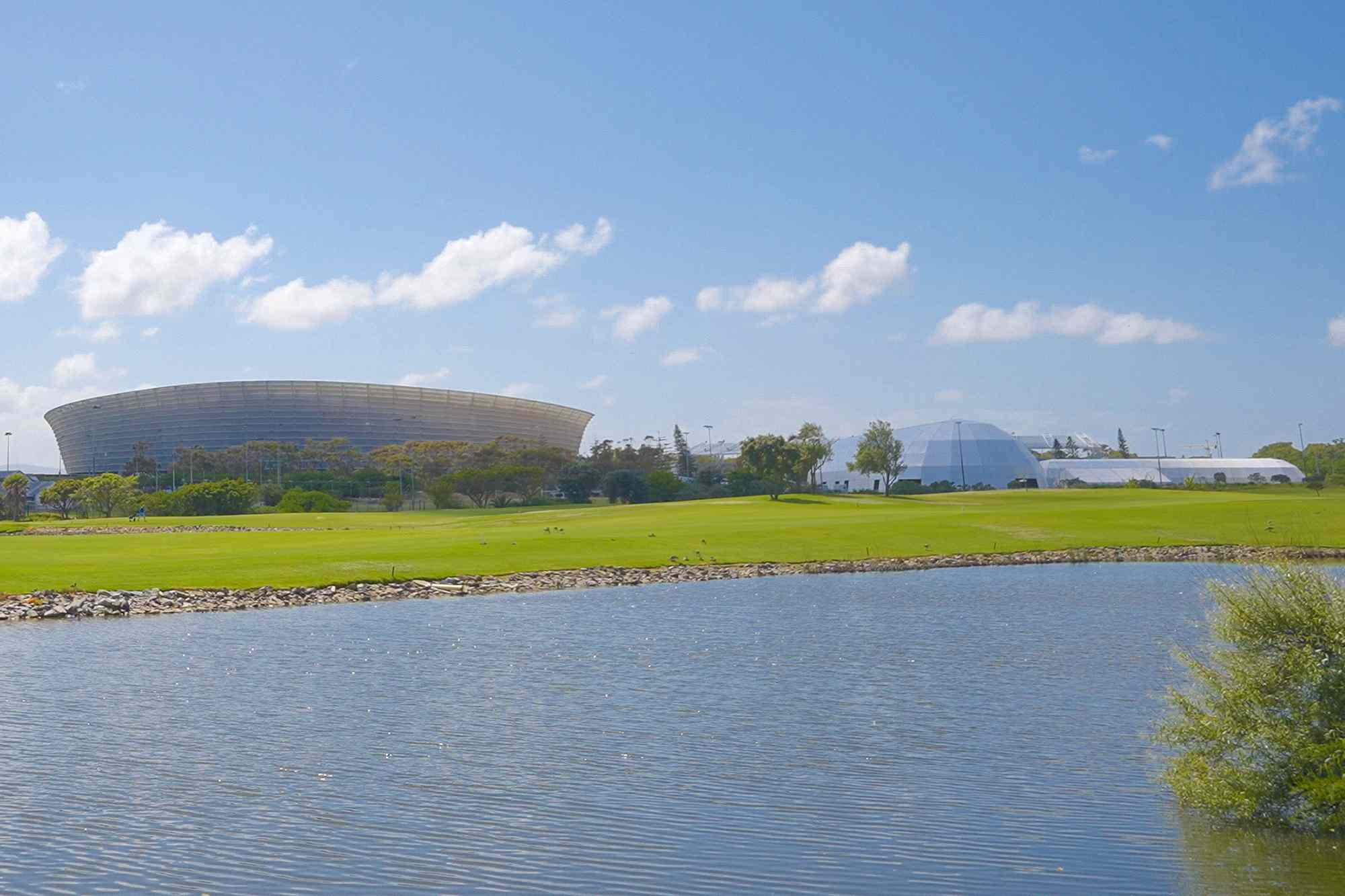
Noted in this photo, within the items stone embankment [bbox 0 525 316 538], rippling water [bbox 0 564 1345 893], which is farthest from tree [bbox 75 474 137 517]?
rippling water [bbox 0 564 1345 893]

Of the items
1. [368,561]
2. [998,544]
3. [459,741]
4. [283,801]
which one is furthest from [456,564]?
[283,801]

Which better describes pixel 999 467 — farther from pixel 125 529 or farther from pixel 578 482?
pixel 125 529

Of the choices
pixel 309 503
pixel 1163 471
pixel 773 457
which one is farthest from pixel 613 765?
pixel 1163 471

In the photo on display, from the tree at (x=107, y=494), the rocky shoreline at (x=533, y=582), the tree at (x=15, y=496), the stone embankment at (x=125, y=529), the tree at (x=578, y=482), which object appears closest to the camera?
the rocky shoreline at (x=533, y=582)

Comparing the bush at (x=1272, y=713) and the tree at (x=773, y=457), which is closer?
the bush at (x=1272, y=713)

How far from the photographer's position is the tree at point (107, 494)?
125 metres

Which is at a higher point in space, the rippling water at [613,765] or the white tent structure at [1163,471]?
the white tent structure at [1163,471]

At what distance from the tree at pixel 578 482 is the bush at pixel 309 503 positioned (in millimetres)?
25195

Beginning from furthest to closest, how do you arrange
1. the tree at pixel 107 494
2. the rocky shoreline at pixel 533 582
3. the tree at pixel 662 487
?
the tree at pixel 662 487 < the tree at pixel 107 494 < the rocky shoreline at pixel 533 582

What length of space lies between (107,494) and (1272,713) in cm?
13063

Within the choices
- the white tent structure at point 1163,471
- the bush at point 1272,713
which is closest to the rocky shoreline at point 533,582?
→ the bush at point 1272,713

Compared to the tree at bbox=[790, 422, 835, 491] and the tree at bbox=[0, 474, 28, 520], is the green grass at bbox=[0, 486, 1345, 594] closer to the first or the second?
the tree at bbox=[790, 422, 835, 491]

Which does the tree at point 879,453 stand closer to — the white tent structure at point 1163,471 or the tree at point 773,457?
the tree at point 773,457

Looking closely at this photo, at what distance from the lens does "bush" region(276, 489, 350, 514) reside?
12244 cm
